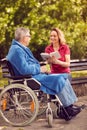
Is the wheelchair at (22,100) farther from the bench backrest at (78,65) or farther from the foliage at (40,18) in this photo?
the foliage at (40,18)

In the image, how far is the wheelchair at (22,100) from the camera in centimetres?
609

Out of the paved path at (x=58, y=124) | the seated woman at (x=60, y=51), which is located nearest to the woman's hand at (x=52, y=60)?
the seated woman at (x=60, y=51)

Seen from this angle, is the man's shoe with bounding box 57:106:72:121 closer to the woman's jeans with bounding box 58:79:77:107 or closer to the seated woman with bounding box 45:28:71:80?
Result: the woman's jeans with bounding box 58:79:77:107

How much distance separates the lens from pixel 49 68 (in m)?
6.88

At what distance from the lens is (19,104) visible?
6.20 m

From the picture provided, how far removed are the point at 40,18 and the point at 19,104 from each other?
805cm

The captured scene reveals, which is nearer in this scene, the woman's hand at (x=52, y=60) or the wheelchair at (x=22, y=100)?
the wheelchair at (x=22, y=100)

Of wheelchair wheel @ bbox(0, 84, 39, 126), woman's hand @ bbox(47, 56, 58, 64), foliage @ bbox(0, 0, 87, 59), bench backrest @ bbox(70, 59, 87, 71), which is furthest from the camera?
foliage @ bbox(0, 0, 87, 59)

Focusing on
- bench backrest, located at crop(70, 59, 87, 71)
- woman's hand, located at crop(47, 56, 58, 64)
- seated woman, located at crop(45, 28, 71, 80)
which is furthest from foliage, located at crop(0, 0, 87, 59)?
woman's hand, located at crop(47, 56, 58, 64)

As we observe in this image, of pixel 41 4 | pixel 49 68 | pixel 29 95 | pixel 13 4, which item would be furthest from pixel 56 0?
pixel 29 95

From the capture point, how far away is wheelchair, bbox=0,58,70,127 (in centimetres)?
609

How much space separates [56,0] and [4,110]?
843cm

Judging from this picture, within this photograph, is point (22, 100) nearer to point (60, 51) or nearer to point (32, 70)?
point (32, 70)

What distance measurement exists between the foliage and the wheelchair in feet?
23.5
